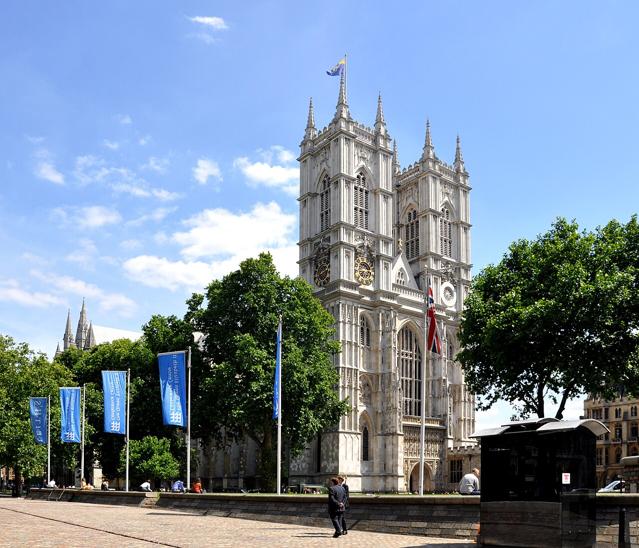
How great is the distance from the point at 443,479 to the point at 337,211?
2834cm

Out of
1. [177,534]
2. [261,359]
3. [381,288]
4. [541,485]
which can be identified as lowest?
[177,534]

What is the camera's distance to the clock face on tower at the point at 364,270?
75.7 m

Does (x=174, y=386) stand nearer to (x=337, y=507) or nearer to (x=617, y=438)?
(x=337, y=507)

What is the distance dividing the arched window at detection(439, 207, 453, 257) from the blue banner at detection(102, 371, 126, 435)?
4778 cm

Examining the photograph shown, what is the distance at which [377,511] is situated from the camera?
2255cm

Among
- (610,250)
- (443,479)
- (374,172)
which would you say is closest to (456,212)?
(374,172)

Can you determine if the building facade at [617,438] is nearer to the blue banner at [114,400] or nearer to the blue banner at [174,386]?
the blue banner at [114,400]

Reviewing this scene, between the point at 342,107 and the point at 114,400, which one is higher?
the point at 342,107

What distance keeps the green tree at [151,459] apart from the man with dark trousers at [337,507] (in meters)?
35.4

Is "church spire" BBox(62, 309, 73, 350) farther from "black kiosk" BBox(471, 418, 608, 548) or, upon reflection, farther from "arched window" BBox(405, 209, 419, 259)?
"black kiosk" BBox(471, 418, 608, 548)

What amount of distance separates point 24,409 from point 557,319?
42.8m

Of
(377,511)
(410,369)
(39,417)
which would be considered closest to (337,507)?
(377,511)

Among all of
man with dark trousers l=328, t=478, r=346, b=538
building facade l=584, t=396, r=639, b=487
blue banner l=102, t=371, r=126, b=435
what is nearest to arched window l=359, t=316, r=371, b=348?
blue banner l=102, t=371, r=126, b=435

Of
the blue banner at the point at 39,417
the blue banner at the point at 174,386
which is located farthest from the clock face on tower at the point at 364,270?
the blue banner at the point at 174,386
